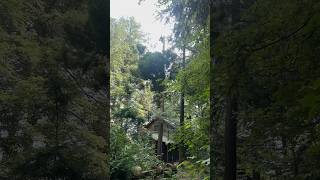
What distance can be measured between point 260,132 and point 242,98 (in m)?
0.39

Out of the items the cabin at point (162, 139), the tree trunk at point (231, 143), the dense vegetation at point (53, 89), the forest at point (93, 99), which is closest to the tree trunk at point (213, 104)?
the forest at point (93, 99)

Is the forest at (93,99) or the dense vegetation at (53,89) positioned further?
the dense vegetation at (53,89)

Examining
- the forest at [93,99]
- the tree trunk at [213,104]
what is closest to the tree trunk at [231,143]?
the forest at [93,99]

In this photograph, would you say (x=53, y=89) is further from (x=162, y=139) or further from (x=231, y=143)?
(x=162, y=139)

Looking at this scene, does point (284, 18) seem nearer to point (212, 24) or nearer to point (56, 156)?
point (212, 24)

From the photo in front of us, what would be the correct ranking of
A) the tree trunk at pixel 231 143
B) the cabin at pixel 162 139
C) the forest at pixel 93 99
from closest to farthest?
the forest at pixel 93 99 < the tree trunk at pixel 231 143 < the cabin at pixel 162 139

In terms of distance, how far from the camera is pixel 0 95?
3.59 meters

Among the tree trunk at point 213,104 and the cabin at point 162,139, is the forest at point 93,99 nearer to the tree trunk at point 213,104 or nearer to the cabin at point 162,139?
the tree trunk at point 213,104

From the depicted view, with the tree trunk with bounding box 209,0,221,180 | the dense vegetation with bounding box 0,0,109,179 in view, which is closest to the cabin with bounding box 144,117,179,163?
the tree trunk with bounding box 209,0,221,180

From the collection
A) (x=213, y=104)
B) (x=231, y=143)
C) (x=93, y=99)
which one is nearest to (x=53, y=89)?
(x=93, y=99)

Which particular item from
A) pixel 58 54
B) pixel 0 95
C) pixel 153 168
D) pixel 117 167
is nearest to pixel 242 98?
pixel 58 54

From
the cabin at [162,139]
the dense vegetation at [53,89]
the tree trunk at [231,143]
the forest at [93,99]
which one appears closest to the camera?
the forest at [93,99]

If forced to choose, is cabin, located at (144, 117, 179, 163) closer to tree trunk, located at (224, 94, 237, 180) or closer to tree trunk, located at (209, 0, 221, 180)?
tree trunk, located at (209, 0, 221, 180)

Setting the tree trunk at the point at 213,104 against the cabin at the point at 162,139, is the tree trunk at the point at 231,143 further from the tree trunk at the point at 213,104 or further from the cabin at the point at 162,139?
the cabin at the point at 162,139
